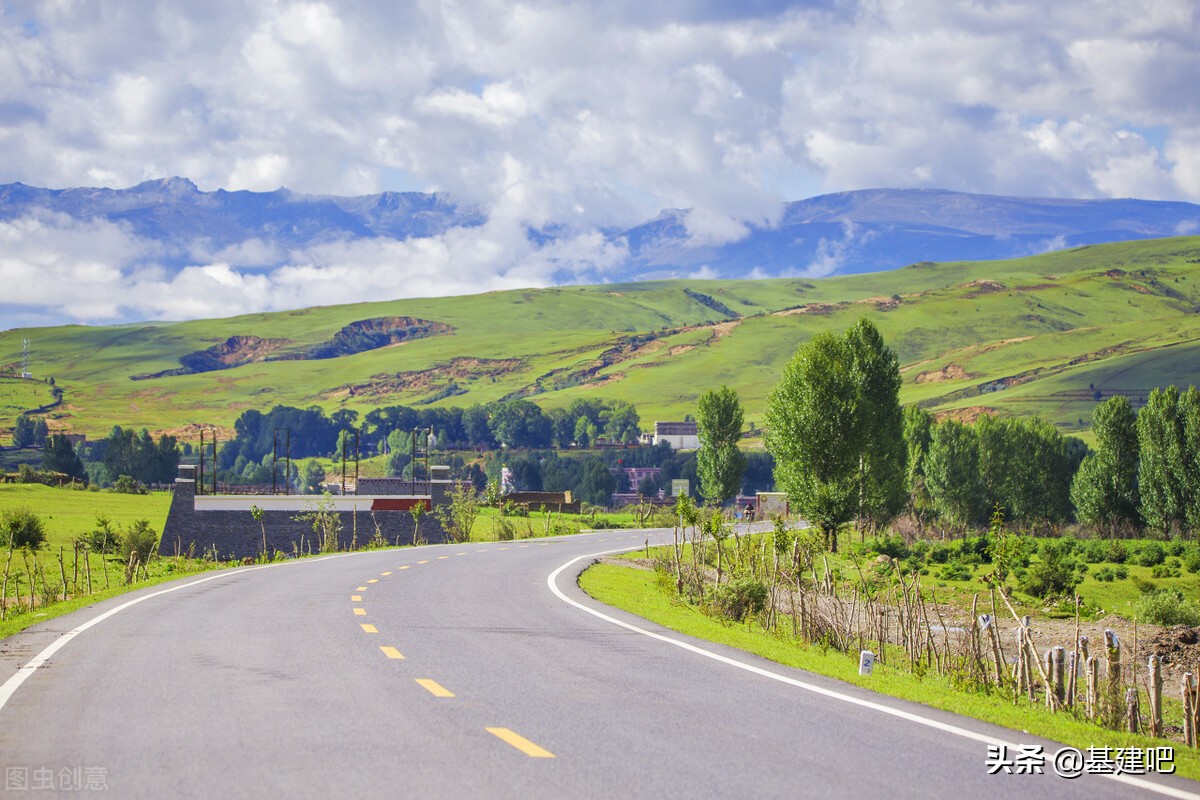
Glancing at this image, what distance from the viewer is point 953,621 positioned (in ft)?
140

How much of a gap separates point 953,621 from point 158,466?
148309 millimetres

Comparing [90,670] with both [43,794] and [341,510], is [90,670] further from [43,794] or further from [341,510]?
[341,510]

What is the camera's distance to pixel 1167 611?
40344 mm

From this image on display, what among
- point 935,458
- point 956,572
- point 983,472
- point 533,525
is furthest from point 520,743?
point 983,472

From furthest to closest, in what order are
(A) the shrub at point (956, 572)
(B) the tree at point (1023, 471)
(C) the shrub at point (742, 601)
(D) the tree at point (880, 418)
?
(B) the tree at point (1023, 471)
(D) the tree at point (880, 418)
(A) the shrub at point (956, 572)
(C) the shrub at point (742, 601)

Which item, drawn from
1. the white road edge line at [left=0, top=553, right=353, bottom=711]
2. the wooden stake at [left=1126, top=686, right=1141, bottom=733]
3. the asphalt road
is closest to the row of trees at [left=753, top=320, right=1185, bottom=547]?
the white road edge line at [left=0, top=553, right=353, bottom=711]

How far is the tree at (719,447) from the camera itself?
4026 inches

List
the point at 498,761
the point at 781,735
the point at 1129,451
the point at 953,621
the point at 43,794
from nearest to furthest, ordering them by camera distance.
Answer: the point at 43,794
the point at 498,761
the point at 781,735
the point at 953,621
the point at 1129,451

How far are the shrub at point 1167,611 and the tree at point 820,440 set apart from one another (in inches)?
883

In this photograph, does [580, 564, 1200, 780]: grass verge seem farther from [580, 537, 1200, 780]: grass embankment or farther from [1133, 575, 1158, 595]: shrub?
[1133, 575, 1158, 595]: shrub

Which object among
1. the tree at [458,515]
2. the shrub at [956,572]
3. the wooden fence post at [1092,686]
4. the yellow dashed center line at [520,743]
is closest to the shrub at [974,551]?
the shrub at [956,572]

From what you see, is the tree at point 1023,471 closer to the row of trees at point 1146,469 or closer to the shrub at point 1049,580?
the row of trees at point 1146,469

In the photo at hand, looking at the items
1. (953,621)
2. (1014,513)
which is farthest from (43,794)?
(1014,513)

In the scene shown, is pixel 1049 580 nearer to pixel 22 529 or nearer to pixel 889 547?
pixel 889 547
